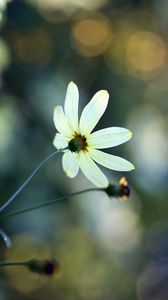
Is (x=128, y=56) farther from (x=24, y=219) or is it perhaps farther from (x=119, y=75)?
(x=24, y=219)

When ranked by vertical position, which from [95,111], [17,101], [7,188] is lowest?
[7,188]

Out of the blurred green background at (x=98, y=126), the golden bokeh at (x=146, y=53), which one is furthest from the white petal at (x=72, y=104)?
the golden bokeh at (x=146, y=53)

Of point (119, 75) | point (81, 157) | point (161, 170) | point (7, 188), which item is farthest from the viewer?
point (119, 75)

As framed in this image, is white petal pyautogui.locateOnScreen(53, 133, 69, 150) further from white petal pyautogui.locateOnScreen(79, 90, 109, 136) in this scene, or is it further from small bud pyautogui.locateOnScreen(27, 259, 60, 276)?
small bud pyautogui.locateOnScreen(27, 259, 60, 276)

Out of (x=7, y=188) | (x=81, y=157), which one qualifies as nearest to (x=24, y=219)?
(x=7, y=188)

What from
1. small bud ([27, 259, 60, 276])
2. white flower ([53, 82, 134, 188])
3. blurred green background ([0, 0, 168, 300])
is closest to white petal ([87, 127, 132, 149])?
white flower ([53, 82, 134, 188])

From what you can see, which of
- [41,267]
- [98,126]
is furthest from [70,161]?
[98,126]
